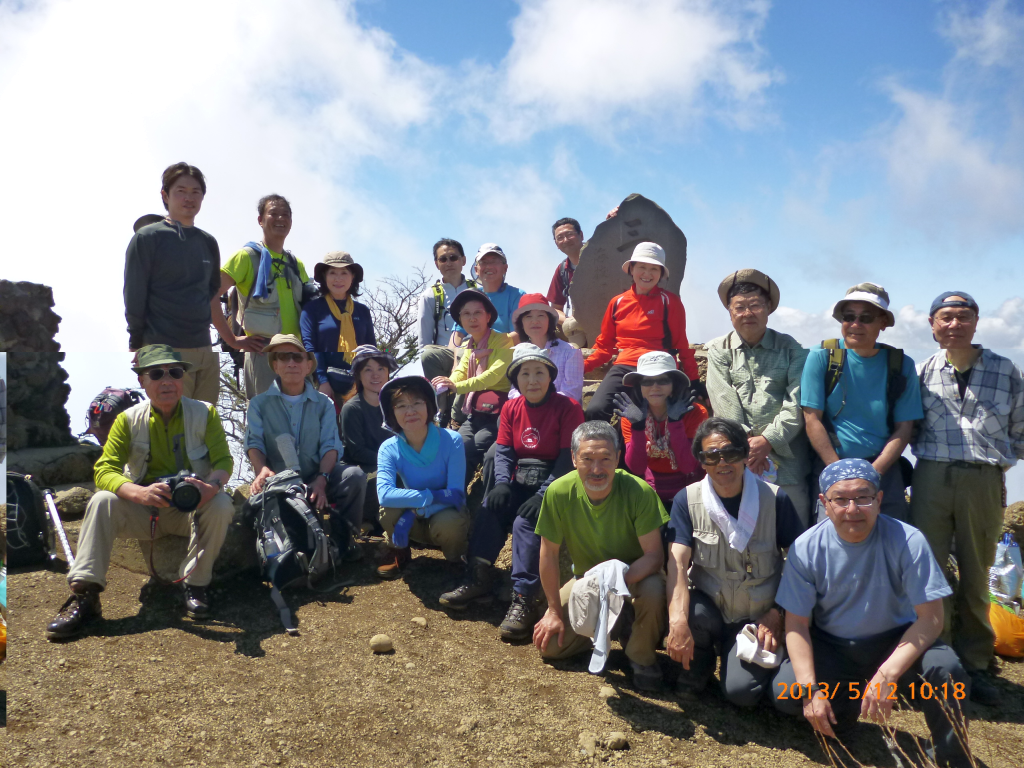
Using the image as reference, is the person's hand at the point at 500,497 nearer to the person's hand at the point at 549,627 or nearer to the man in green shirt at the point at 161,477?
the person's hand at the point at 549,627

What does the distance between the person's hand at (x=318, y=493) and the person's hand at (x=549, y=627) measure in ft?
6.27

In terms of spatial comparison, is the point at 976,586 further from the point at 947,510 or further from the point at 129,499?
the point at 129,499

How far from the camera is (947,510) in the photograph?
4.25m

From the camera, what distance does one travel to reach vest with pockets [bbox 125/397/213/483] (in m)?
4.61

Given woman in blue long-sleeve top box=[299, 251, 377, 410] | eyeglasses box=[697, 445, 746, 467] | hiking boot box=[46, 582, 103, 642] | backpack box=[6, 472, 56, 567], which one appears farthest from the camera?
woman in blue long-sleeve top box=[299, 251, 377, 410]

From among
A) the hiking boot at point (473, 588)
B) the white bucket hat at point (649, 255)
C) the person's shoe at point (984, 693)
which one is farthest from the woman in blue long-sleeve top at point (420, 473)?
the person's shoe at point (984, 693)

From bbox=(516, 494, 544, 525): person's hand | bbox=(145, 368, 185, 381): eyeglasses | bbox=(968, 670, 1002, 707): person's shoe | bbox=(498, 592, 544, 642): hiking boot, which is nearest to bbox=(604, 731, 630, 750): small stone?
bbox=(498, 592, 544, 642): hiking boot

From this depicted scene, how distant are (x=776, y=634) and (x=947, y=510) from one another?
1.55 meters

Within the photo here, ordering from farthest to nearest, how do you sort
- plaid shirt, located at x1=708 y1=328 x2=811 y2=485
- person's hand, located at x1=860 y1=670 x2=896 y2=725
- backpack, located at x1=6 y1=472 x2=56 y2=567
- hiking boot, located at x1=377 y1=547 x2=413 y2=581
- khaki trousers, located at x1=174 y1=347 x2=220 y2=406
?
khaki trousers, located at x1=174 y1=347 x2=220 y2=406, hiking boot, located at x1=377 y1=547 x2=413 y2=581, backpack, located at x1=6 y1=472 x2=56 y2=567, plaid shirt, located at x1=708 y1=328 x2=811 y2=485, person's hand, located at x1=860 y1=670 x2=896 y2=725

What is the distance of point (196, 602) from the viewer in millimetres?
4449

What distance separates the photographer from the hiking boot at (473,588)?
464cm

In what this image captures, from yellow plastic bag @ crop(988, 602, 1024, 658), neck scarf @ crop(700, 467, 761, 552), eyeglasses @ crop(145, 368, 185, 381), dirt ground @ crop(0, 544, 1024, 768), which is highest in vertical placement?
eyeglasses @ crop(145, 368, 185, 381)

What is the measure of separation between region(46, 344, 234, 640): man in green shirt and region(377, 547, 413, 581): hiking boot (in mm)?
1169

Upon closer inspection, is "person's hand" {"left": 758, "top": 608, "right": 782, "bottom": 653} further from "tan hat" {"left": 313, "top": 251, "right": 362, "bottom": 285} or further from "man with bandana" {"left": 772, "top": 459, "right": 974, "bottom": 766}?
"tan hat" {"left": 313, "top": 251, "right": 362, "bottom": 285}
